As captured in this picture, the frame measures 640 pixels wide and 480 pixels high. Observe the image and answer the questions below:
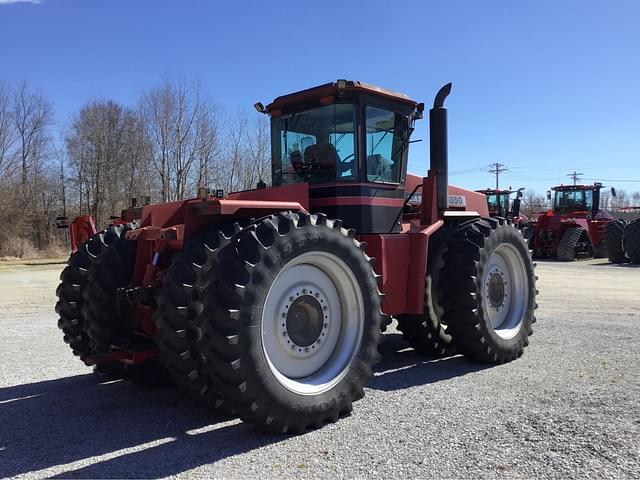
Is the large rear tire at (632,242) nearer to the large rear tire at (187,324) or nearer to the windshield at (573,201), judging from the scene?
the windshield at (573,201)

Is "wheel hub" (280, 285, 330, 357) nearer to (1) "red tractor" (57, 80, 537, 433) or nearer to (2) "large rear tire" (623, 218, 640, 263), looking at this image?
(1) "red tractor" (57, 80, 537, 433)

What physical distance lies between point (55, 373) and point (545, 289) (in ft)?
37.9

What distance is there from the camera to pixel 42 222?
133 feet

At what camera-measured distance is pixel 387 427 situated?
434 centimetres

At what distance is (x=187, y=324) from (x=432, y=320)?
3.49 meters

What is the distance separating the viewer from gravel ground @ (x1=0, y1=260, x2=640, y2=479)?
3.63 metres

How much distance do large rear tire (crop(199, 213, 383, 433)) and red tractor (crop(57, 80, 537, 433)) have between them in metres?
0.01

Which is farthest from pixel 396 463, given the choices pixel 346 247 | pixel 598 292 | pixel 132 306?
pixel 598 292

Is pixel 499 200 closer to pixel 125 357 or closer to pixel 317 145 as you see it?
pixel 317 145

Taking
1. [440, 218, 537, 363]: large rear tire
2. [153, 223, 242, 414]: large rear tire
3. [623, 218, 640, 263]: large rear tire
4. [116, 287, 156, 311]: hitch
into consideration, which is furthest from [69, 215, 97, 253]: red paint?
[623, 218, 640, 263]: large rear tire

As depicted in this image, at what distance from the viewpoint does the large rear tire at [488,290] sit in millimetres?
6125

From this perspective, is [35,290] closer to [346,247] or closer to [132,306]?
[132,306]

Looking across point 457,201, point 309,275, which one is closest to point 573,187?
point 457,201

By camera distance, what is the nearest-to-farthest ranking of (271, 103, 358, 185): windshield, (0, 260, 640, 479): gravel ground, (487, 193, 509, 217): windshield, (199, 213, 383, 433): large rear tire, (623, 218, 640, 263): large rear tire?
(0, 260, 640, 479): gravel ground
(199, 213, 383, 433): large rear tire
(271, 103, 358, 185): windshield
(623, 218, 640, 263): large rear tire
(487, 193, 509, 217): windshield
